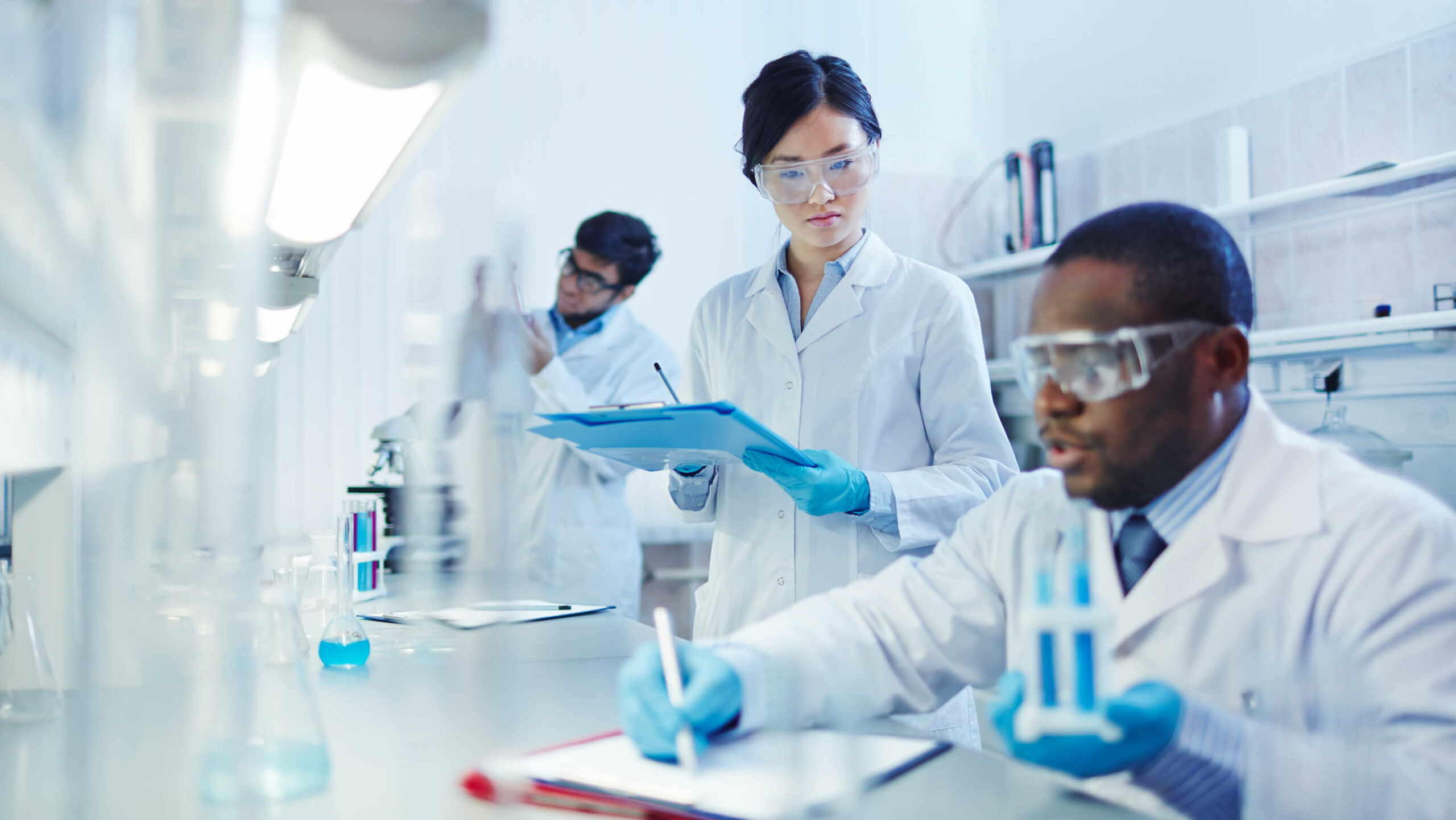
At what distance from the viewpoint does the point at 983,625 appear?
1091 mm

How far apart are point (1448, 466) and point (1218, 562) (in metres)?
1.86

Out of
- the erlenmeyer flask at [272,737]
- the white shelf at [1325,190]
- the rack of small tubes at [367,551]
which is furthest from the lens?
the white shelf at [1325,190]

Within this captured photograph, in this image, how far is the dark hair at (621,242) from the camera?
260cm

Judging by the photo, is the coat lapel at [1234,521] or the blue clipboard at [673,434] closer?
the coat lapel at [1234,521]

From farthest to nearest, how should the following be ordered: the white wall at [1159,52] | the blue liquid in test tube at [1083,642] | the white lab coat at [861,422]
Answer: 1. the white wall at [1159,52]
2. the white lab coat at [861,422]
3. the blue liquid in test tube at [1083,642]

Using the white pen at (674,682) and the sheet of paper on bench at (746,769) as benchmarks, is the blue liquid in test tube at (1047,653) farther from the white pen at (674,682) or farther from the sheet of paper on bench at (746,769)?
the white pen at (674,682)

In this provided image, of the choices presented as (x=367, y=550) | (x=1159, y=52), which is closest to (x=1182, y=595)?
(x=367, y=550)

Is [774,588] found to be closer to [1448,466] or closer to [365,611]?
[365,611]

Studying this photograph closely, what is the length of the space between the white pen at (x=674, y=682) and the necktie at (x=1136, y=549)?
1.38 ft

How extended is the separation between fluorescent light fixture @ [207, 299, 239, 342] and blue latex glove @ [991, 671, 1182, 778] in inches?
25.8

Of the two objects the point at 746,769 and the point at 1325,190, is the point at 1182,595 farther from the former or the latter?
the point at 1325,190

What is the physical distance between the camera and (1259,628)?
87 centimetres

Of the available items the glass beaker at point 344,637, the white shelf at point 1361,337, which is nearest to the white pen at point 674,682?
the glass beaker at point 344,637

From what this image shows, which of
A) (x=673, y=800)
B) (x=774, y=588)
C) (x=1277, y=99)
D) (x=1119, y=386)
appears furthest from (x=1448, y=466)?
(x=673, y=800)
